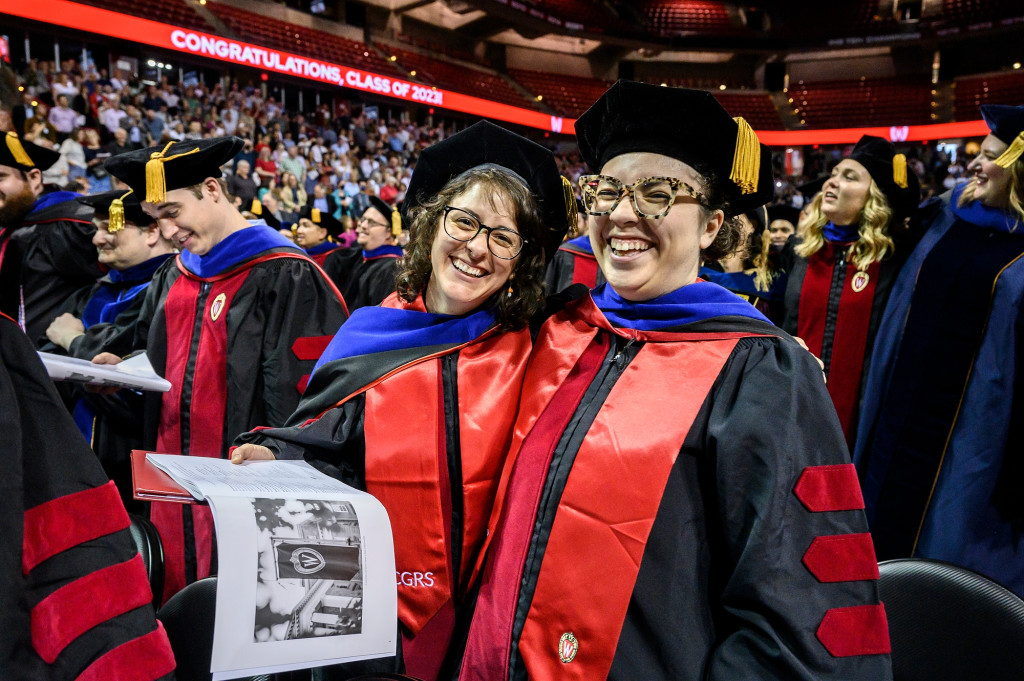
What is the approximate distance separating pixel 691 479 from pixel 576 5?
28297 millimetres

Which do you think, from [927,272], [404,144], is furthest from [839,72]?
[927,272]

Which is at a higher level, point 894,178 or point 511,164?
point 894,178

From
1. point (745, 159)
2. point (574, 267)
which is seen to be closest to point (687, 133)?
point (745, 159)

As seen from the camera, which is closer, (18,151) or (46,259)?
(18,151)

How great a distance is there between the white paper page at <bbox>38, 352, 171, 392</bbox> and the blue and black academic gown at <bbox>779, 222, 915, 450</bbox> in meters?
2.89

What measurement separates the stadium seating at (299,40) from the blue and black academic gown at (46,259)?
1499cm

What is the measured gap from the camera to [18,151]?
3.49 metres

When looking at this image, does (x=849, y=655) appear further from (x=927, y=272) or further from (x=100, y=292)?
(x=100, y=292)

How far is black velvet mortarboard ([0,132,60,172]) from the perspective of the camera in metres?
3.43

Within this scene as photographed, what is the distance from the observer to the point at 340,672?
1.72 metres

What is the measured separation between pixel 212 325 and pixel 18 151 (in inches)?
58.7

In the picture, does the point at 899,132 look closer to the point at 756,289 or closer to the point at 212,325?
the point at 756,289

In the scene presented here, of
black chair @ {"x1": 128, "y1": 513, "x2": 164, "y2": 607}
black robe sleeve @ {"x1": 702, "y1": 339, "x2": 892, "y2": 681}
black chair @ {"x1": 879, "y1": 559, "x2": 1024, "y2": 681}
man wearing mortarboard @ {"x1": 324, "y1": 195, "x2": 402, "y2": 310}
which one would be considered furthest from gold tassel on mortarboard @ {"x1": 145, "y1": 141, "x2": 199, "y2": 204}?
man wearing mortarboard @ {"x1": 324, "y1": 195, "x2": 402, "y2": 310}

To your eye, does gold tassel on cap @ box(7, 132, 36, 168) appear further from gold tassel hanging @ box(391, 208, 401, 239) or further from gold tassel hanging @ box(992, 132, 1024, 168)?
gold tassel hanging @ box(992, 132, 1024, 168)
